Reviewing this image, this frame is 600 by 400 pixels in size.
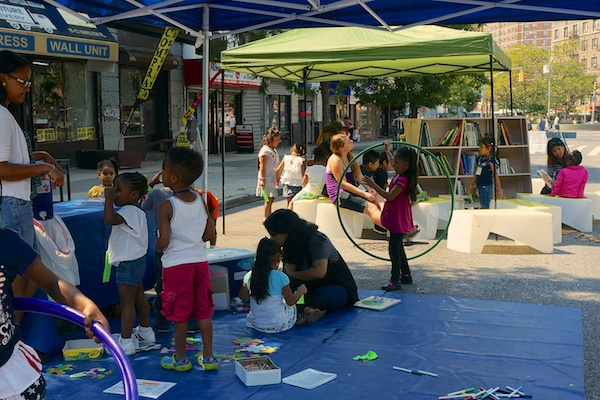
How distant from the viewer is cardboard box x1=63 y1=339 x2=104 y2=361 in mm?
4895

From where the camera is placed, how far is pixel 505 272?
7918mm

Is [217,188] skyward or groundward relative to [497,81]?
groundward

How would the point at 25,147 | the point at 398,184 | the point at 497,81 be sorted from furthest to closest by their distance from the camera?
the point at 497,81 < the point at 398,184 < the point at 25,147

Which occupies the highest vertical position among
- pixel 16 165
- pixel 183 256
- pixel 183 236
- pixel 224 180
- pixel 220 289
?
pixel 16 165

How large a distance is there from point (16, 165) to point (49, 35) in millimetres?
13217

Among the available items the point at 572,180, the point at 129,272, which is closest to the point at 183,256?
the point at 129,272

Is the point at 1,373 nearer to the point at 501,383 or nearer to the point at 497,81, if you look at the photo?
the point at 501,383

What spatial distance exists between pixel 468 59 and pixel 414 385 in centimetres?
877

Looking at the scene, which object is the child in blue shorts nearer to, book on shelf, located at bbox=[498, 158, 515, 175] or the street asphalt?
the street asphalt

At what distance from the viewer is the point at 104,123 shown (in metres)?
20.8

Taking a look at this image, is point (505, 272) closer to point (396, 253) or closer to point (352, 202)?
point (396, 253)

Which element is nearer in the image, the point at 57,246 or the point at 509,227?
the point at 57,246

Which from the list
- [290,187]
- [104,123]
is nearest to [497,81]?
[104,123]

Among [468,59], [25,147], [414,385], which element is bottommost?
[414,385]
